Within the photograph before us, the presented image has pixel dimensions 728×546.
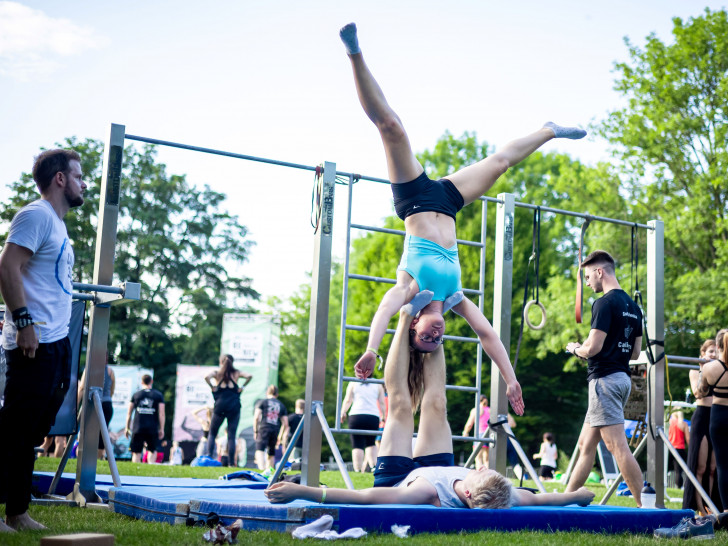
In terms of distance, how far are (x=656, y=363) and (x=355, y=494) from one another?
432 cm

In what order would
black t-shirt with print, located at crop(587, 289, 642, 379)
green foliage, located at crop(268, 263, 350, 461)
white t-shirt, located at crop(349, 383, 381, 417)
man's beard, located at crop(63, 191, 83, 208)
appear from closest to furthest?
man's beard, located at crop(63, 191, 83, 208)
black t-shirt with print, located at crop(587, 289, 642, 379)
white t-shirt, located at crop(349, 383, 381, 417)
green foliage, located at crop(268, 263, 350, 461)

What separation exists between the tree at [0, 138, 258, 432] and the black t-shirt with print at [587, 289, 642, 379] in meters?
26.7

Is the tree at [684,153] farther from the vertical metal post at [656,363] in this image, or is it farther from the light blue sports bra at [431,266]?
the light blue sports bra at [431,266]

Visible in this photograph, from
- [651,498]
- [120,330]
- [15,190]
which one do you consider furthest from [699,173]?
[15,190]

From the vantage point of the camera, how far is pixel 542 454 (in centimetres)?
1680

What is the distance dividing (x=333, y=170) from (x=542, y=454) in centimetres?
1240

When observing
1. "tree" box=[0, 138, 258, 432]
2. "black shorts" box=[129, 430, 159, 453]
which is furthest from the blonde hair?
"tree" box=[0, 138, 258, 432]

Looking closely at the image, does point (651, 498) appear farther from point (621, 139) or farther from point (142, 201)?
point (142, 201)

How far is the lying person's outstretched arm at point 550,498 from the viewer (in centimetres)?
455

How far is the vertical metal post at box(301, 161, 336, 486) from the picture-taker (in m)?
5.70

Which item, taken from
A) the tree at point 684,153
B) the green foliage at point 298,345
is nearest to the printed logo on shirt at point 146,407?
the tree at point 684,153

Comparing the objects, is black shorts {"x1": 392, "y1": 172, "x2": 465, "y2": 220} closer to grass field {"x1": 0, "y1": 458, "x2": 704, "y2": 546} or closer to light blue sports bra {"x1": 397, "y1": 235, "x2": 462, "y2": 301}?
light blue sports bra {"x1": 397, "y1": 235, "x2": 462, "y2": 301}

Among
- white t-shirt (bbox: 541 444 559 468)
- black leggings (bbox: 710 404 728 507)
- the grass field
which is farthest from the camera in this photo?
white t-shirt (bbox: 541 444 559 468)

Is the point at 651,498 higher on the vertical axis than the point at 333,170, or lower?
lower
